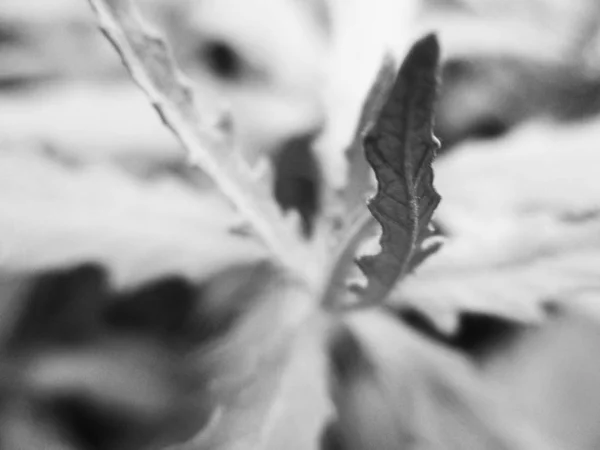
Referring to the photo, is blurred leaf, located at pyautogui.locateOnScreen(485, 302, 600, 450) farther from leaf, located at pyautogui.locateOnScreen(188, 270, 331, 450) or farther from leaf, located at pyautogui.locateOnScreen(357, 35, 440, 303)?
leaf, located at pyautogui.locateOnScreen(357, 35, 440, 303)

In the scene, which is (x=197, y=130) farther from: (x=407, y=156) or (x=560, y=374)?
(x=560, y=374)

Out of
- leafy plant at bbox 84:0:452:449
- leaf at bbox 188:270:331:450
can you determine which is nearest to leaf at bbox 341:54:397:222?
leafy plant at bbox 84:0:452:449

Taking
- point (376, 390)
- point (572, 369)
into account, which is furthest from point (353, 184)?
point (572, 369)

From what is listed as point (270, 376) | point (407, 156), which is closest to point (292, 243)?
point (270, 376)

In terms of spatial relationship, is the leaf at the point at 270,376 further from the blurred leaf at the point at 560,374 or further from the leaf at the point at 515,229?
the blurred leaf at the point at 560,374

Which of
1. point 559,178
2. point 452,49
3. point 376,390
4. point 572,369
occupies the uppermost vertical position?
point 452,49

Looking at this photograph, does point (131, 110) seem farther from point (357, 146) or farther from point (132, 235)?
point (357, 146)
